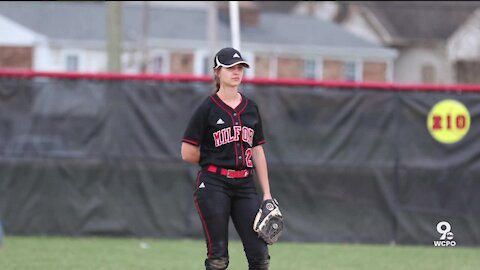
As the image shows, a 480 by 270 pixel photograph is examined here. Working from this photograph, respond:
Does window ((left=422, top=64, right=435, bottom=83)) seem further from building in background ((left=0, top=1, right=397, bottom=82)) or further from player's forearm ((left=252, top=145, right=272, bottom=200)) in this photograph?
player's forearm ((left=252, top=145, right=272, bottom=200))

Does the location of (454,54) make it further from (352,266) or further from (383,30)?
(352,266)

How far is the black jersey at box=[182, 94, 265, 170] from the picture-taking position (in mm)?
6977

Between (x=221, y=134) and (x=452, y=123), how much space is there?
6.10 metres

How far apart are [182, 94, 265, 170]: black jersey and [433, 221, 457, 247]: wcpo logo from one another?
5.67 meters

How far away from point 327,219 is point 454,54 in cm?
3777

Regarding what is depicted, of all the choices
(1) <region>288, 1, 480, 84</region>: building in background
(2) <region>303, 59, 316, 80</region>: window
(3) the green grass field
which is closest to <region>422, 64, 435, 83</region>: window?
(1) <region>288, 1, 480, 84</region>: building in background

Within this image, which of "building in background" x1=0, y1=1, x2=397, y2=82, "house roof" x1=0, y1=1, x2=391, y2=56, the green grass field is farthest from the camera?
"building in background" x1=0, y1=1, x2=397, y2=82

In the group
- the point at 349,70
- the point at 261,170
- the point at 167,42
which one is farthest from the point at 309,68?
the point at 261,170

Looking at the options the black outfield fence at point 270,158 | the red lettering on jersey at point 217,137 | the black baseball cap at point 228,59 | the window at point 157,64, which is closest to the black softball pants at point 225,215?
the red lettering on jersey at point 217,137

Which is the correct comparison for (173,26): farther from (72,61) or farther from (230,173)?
(230,173)

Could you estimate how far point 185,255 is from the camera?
10695mm

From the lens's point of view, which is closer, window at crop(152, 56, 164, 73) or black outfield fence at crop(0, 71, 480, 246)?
black outfield fence at crop(0, 71, 480, 246)

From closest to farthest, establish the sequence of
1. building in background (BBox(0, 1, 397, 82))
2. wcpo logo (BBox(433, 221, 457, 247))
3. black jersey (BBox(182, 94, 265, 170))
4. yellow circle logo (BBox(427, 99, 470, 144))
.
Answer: black jersey (BBox(182, 94, 265, 170)) < wcpo logo (BBox(433, 221, 457, 247)) < yellow circle logo (BBox(427, 99, 470, 144)) < building in background (BBox(0, 1, 397, 82))

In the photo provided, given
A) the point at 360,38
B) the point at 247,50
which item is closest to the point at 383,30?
the point at 360,38
